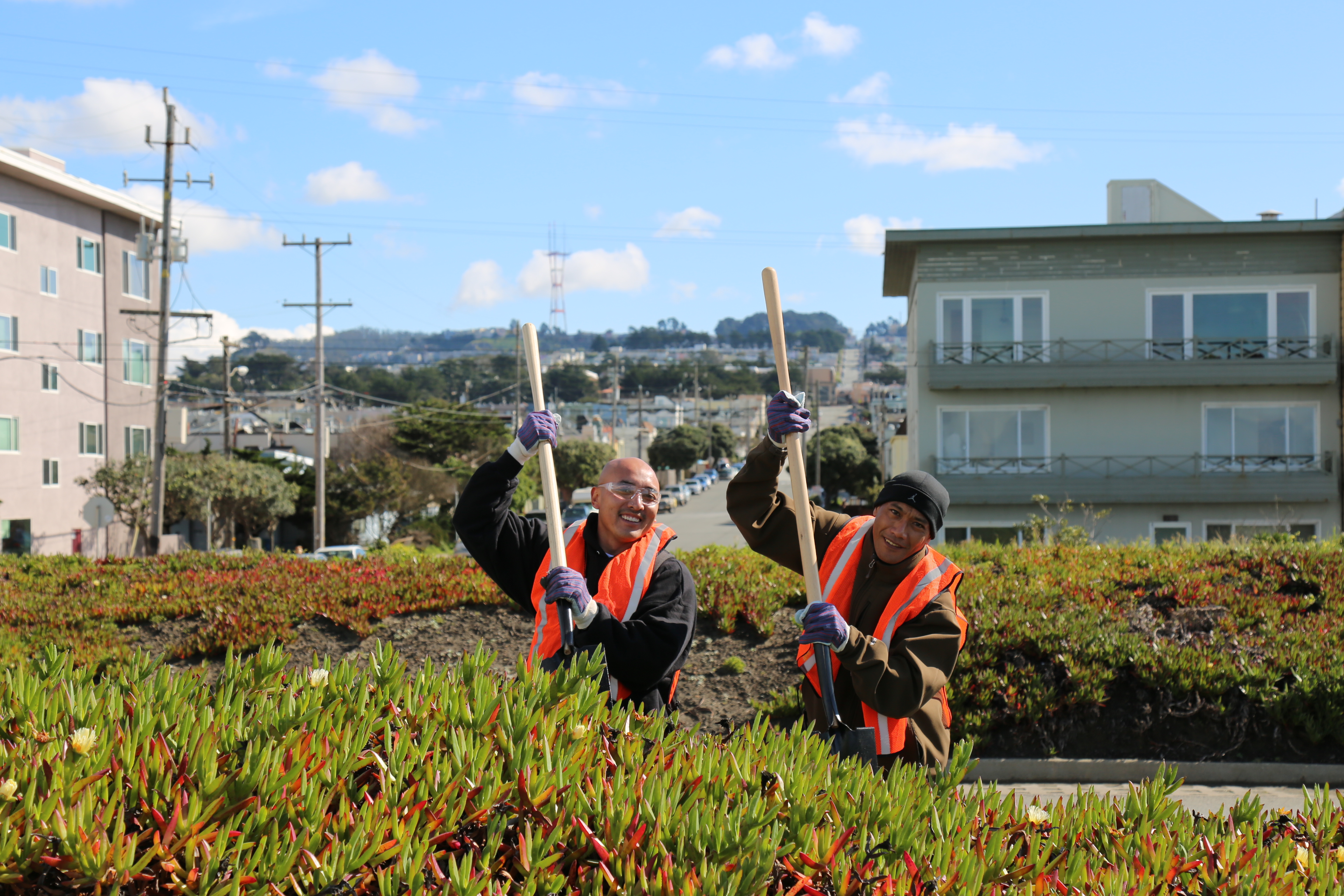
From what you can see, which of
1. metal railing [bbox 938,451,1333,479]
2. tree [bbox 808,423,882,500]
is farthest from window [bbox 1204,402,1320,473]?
tree [bbox 808,423,882,500]

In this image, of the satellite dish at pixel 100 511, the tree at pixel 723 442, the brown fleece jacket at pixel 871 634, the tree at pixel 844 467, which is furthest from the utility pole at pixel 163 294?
the tree at pixel 723 442

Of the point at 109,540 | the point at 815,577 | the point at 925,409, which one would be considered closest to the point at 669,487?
the point at 109,540

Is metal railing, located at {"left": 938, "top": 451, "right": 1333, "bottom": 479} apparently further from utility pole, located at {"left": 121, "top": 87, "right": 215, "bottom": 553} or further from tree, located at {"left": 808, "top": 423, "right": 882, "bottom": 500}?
tree, located at {"left": 808, "top": 423, "right": 882, "bottom": 500}

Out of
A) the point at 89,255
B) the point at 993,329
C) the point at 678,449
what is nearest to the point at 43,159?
the point at 89,255

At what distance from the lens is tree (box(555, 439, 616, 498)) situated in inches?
2584

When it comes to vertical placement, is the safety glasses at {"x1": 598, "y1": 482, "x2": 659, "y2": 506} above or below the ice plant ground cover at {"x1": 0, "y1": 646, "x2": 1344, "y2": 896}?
above

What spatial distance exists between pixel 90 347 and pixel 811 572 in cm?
4024

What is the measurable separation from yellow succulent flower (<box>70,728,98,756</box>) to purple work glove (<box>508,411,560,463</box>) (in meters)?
2.05

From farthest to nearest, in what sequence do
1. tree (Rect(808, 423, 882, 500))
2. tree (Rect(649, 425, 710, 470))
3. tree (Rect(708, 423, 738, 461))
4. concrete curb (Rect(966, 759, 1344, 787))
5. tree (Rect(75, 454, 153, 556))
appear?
1. tree (Rect(708, 423, 738, 461))
2. tree (Rect(649, 425, 710, 470))
3. tree (Rect(808, 423, 882, 500))
4. tree (Rect(75, 454, 153, 556))
5. concrete curb (Rect(966, 759, 1344, 787))

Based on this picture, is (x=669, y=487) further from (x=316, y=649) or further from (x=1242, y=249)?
(x=316, y=649)

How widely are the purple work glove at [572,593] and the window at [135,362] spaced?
40648 mm

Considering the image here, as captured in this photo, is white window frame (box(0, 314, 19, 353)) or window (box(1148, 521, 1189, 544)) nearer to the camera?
window (box(1148, 521, 1189, 544))

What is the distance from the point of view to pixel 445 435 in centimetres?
5541

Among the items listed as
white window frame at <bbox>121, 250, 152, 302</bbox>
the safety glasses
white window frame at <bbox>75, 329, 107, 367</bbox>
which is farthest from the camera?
white window frame at <bbox>121, 250, 152, 302</bbox>
